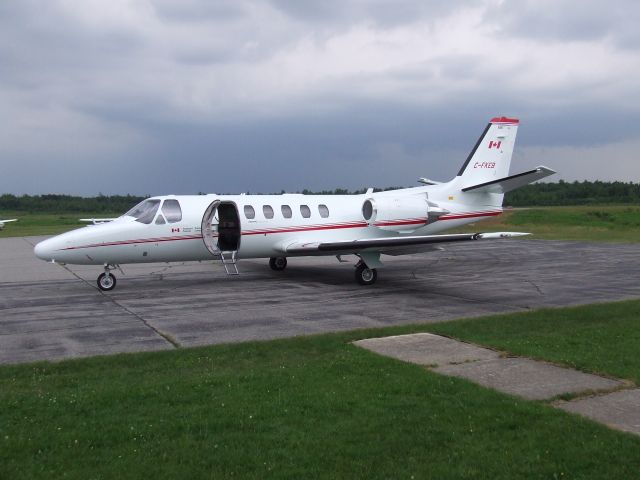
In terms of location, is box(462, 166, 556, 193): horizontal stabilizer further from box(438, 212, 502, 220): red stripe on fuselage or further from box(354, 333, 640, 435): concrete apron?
box(354, 333, 640, 435): concrete apron

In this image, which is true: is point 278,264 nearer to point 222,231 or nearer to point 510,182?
point 222,231

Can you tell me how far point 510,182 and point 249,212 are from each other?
26.7 ft

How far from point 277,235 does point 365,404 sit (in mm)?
11248

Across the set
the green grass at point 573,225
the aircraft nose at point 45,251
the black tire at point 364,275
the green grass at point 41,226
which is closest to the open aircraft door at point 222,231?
the black tire at point 364,275

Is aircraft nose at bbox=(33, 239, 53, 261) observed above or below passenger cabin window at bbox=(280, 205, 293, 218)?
below

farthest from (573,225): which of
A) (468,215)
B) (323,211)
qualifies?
(323,211)

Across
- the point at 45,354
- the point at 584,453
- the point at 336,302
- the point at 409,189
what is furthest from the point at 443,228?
the point at 584,453

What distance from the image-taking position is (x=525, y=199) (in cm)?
8025

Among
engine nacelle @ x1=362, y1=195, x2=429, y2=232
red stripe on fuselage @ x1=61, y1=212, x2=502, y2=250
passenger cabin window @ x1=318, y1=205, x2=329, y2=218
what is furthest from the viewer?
engine nacelle @ x1=362, y1=195, x2=429, y2=232

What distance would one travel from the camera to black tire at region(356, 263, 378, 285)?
16.5 meters

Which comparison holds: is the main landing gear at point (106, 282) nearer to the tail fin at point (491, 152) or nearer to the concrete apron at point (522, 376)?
the concrete apron at point (522, 376)

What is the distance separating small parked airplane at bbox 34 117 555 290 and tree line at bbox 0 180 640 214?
173 feet

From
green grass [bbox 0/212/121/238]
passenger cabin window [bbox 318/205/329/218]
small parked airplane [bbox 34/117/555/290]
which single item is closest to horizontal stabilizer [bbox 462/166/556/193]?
small parked airplane [bbox 34/117/555/290]

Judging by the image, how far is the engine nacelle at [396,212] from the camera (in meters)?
18.3
